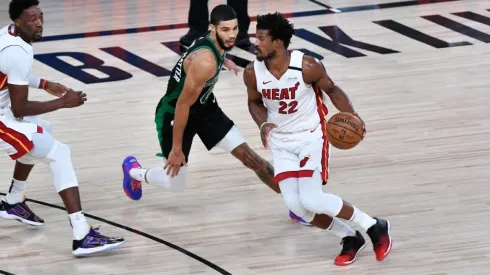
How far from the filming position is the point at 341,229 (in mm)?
6559

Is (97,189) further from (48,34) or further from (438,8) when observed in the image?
(438,8)

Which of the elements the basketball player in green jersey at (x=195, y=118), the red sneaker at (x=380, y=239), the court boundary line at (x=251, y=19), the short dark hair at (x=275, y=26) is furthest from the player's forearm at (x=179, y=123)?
the court boundary line at (x=251, y=19)

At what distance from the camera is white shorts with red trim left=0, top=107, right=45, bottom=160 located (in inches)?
263

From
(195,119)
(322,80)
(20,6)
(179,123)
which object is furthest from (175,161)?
(20,6)

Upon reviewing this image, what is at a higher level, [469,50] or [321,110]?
[321,110]

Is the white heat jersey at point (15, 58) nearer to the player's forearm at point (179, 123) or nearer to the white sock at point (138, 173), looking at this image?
the player's forearm at point (179, 123)

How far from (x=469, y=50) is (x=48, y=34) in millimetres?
4904

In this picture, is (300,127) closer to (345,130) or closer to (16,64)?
(345,130)

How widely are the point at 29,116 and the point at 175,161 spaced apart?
966 mm

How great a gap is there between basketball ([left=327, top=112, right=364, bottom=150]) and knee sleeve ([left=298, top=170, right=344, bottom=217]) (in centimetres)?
28

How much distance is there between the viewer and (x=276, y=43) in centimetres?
651

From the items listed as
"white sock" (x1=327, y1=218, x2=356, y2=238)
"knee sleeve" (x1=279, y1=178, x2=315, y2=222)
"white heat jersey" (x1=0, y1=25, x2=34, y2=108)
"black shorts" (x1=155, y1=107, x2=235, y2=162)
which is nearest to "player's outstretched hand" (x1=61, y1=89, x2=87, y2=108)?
"white heat jersey" (x1=0, y1=25, x2=34, y2=108)

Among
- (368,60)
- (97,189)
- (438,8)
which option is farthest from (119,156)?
(438,8)

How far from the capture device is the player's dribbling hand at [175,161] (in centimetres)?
675
